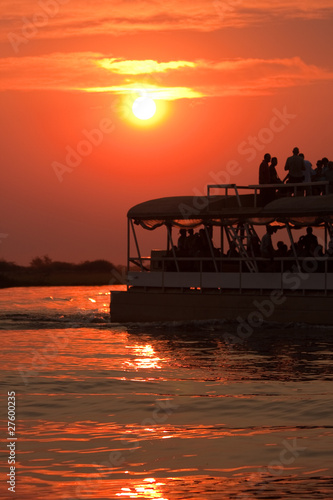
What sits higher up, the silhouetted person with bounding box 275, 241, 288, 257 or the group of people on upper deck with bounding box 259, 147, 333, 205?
the group of people on upper deck with bounding box 259, 147, 333, 205

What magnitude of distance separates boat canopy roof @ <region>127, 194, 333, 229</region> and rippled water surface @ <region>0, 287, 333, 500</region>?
3.95 meters

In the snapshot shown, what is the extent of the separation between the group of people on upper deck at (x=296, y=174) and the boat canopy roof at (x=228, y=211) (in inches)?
30.4

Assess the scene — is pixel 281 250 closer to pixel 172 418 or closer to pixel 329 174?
pixel 329 174

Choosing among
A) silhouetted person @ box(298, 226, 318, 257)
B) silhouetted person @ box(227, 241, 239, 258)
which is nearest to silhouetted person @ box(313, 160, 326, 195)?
silhouetted person @ box(298, 226, 318, 257)

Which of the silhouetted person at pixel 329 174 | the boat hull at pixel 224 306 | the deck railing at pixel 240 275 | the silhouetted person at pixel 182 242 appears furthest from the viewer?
the silhouetted person at pixel 182 242

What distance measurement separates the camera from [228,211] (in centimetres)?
3158

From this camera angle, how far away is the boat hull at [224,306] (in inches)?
1139

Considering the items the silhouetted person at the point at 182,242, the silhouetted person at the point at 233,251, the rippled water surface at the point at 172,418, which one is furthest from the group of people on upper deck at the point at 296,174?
the rippled water surface at the point at 172,418

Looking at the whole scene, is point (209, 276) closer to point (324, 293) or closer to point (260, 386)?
point (324, 293)

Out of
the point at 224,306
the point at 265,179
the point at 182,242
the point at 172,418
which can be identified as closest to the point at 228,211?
the point at 265,179

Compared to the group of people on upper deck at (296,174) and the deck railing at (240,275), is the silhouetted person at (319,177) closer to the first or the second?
the group of people on upper deck at (296,174)

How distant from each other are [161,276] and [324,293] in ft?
21.7

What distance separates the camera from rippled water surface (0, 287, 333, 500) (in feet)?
33.5

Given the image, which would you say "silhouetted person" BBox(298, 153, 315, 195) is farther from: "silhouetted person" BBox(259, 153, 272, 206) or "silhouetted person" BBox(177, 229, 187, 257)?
"silhouetted person" BBox(177, 229, 187, 257)
